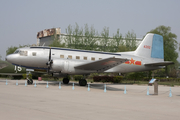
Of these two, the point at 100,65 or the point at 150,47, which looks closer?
the point at 100,65

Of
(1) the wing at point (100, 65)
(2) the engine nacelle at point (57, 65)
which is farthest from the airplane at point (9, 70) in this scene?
(1) the wing at point (100, 65)

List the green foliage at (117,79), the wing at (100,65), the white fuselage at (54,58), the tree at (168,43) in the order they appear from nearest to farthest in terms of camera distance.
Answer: the wing at (100,65), the white fuselage at (54,58), the green foliage at (117,79), the tree at (168,43)

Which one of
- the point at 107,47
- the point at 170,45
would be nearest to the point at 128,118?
the point at 107,47

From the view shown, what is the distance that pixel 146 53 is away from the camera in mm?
30109

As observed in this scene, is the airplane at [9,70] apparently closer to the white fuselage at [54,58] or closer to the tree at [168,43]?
the white fuselage at [54,58]

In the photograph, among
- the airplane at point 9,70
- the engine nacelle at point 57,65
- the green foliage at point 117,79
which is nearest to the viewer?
the engine nacelle at point 57,65

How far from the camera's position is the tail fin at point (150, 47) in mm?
30023

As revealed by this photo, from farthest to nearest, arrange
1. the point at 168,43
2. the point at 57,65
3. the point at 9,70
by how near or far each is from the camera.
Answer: the point at 168,43 < the point at 9,70 < the point at 57,65

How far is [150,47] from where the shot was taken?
3064 cm

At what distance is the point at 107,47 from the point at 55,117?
57.9 m

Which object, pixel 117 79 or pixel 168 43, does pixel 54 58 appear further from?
pixel 168 43

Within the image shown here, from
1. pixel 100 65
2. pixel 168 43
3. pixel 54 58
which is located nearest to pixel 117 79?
pixel 100 65

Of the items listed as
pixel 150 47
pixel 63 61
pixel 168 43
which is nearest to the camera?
pixel 63 61

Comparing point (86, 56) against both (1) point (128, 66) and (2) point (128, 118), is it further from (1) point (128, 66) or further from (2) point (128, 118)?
(2) point (128, 118)
